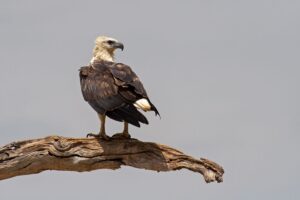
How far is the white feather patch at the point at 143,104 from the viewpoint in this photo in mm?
12438

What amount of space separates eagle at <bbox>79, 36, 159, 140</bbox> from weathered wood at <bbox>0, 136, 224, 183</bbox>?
1.08 ft

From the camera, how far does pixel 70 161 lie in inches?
497

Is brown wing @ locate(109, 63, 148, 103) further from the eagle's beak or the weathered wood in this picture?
the eagle's beak

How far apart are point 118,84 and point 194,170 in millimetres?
1648

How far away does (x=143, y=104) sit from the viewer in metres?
12.5

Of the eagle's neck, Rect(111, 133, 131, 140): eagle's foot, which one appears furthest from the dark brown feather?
the eagle's neck

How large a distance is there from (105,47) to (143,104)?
2.94m

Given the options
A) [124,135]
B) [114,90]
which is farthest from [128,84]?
[124,135]

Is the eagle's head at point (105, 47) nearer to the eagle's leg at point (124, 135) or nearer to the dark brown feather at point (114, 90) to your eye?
the dark brown feather at point (114, 90)

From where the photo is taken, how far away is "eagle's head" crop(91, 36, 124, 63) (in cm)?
1516

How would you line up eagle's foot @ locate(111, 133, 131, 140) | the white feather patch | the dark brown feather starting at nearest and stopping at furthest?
the white feather patch < the dark brown feather < eagle's foot @ locate(111, 133, 131, 140)

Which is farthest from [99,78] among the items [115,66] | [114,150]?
[114,150]

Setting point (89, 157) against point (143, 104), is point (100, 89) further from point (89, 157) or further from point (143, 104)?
point (89, 157)

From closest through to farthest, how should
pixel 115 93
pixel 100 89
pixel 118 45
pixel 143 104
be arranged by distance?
pixel 143 104 < pixel 115 93 < pixel 100 89 < pixel 118 45
